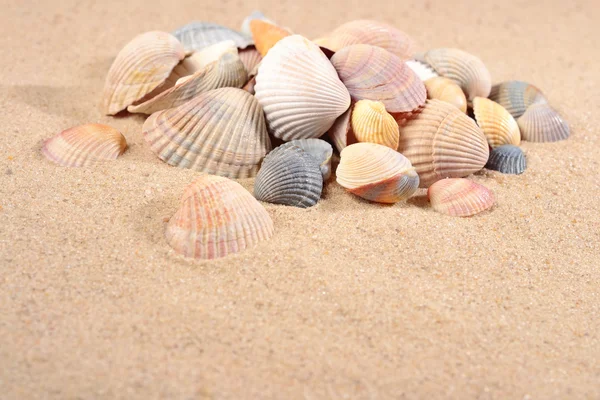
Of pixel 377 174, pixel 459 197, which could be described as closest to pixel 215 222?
pixel 377 174

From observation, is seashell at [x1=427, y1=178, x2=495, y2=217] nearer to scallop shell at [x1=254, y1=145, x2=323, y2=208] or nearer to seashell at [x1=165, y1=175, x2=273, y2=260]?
scallop shell at [x1=254, y1=145, x2=323, y2=208]

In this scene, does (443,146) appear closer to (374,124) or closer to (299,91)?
(374,124)

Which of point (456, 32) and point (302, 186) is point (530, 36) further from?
point (302, 186)

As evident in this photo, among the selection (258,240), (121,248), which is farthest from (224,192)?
(121,248)

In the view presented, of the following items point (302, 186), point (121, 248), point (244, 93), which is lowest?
point (121, 248)

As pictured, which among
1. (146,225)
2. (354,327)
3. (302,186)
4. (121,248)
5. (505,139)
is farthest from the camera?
(505,139)

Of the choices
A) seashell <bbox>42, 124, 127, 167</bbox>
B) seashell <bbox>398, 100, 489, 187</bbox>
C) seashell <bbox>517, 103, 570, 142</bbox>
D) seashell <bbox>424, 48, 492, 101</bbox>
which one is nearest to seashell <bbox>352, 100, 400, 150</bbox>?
seashell <bbox>398, 100, 489, 187</bbox>
